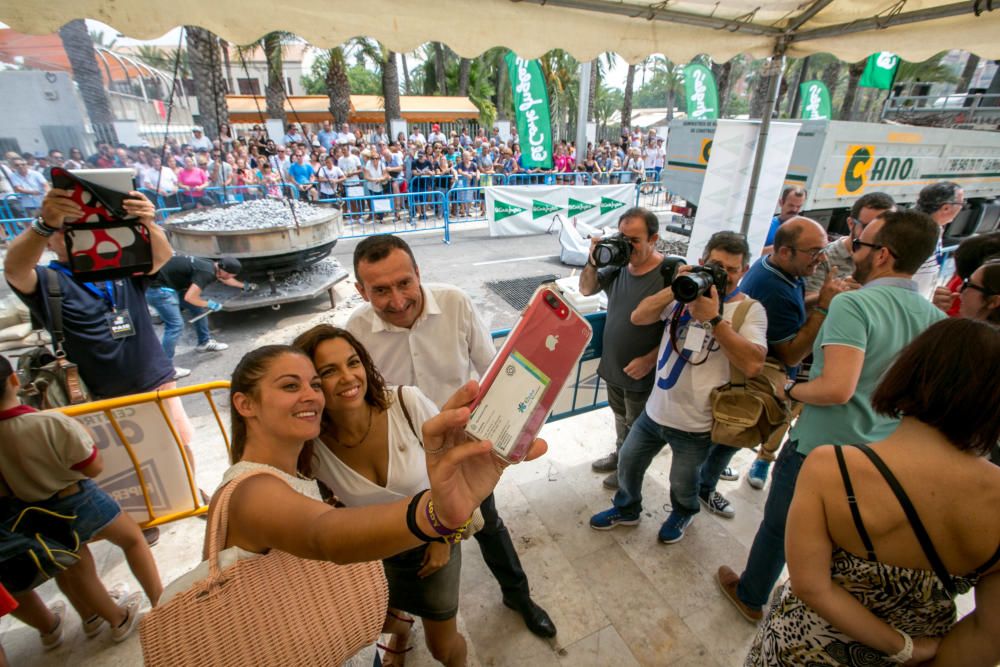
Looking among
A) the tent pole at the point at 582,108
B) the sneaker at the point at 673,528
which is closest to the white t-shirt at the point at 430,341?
the sneaker at the point at 673,528

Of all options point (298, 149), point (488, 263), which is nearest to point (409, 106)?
point (298, 149)

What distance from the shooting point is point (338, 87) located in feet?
66.7

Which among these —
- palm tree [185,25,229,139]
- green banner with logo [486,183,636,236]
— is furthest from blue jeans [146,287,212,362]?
palm tree [185,25,229,139]

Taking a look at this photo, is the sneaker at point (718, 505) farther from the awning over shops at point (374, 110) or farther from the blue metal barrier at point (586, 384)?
the awning over shops at point (374, 110)

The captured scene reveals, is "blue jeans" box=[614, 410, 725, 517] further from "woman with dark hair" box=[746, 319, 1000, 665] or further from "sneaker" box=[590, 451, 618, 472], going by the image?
"woman with dark hair" box=[746, 319, 1000, 665]

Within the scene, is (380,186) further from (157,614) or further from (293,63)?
(293,63)

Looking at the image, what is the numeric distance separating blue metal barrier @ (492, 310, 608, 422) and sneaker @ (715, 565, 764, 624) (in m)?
1.38

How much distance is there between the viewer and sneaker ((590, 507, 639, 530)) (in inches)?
113

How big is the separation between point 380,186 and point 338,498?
473 inches

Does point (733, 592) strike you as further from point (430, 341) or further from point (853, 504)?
point (430, 341)

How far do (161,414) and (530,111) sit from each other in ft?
33.9

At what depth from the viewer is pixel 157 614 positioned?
105 cm

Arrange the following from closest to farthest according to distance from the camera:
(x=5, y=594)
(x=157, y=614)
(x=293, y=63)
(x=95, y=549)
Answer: (x=157, y=614) → (x=5, y=594) → (x=95, y=549) → (x=293, y=63)

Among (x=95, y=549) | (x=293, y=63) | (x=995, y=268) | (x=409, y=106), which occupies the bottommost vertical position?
(x=95, y=549)
